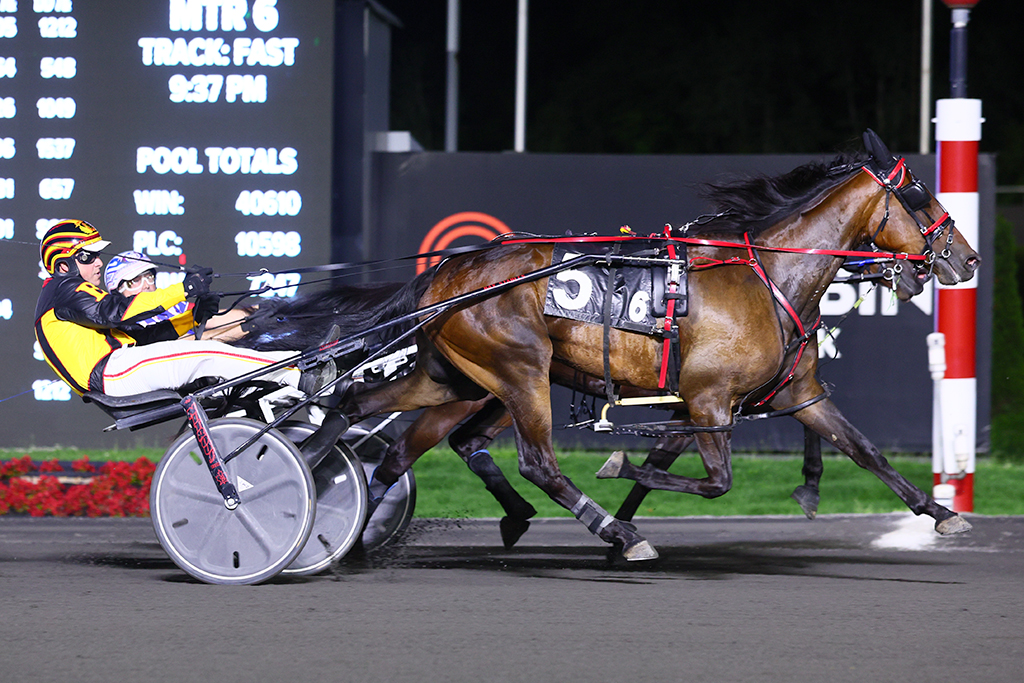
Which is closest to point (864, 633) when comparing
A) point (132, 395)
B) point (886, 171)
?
point (886, 171)

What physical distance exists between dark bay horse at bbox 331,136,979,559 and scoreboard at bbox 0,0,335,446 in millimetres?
2807

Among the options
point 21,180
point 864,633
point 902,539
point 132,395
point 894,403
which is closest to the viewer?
point 864,633

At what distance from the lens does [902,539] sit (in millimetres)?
6383

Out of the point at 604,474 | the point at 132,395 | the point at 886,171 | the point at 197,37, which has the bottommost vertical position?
the point at 604,474

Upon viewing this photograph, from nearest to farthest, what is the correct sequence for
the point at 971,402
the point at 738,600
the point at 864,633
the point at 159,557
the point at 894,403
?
the point at 864,633 < the point at 738,600 < the point at 159,557 < the point at 971,402 < the point at 894,403

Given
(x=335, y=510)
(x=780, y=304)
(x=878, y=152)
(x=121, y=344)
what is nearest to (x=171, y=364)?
(x=121, y=344)

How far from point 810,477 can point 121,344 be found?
3270mm

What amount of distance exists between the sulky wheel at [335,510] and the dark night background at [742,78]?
14.8m

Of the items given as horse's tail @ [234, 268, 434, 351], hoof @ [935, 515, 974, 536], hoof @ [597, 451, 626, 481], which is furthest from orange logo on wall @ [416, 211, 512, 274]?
hoof @ [935, 515, 974, 536]

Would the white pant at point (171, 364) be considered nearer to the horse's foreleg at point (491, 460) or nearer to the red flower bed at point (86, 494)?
the horse's foreleg at point (491, 460)

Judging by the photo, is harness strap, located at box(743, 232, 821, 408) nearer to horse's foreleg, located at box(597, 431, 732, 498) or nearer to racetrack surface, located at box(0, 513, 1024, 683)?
horse's foreleg, located at box(597, 431, 732, 498)

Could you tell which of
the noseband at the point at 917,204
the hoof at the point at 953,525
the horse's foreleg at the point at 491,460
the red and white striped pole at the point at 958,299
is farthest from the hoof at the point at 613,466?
the red and white striped pole at the point at 958,299

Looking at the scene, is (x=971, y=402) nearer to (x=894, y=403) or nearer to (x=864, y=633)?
(x=894, y=403)

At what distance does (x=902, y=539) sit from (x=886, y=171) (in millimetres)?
2021
